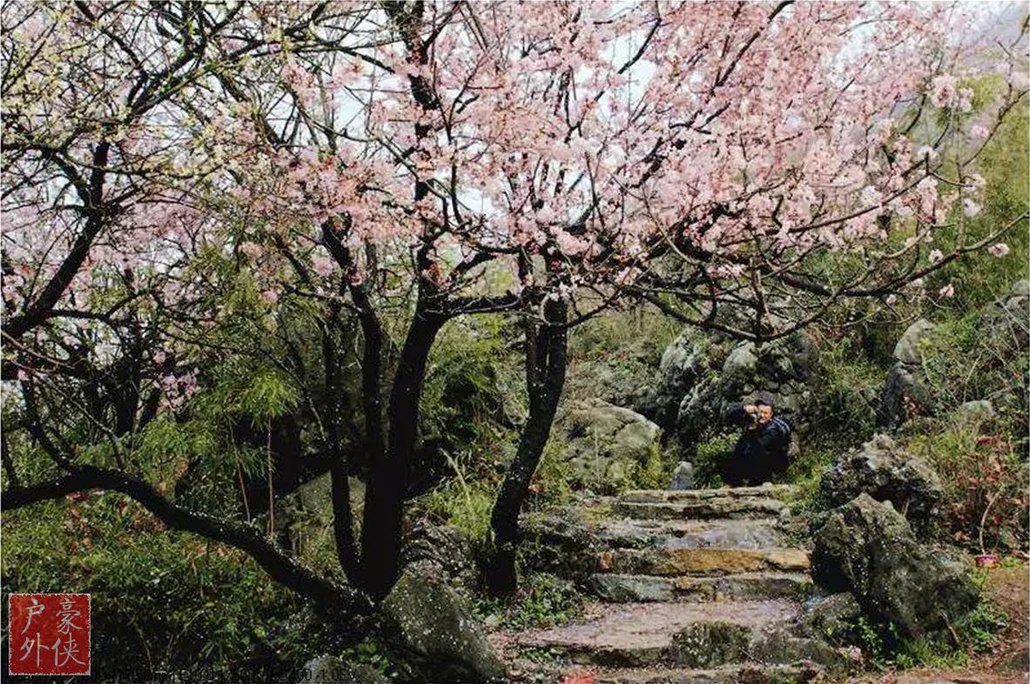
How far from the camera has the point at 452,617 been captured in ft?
16.0

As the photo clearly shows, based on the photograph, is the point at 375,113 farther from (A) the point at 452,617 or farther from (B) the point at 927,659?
(B) the point at 927,659

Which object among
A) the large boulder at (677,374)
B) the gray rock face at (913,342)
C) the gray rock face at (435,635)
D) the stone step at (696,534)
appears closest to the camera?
the gray rock face at (435,635)

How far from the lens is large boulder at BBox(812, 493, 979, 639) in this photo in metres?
5.35

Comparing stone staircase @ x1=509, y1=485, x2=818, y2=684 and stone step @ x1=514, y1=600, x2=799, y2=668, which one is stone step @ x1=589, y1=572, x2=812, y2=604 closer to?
stone staircase @ x1=509, y1=485, x2=818, y2=684

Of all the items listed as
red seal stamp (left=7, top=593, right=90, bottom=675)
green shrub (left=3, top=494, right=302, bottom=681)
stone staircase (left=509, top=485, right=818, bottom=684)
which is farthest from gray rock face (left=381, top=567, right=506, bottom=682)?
red seal stamp (left=7, top=593, right=90, bottom=675)

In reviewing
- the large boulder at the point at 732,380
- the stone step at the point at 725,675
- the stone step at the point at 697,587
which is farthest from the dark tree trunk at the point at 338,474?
the large boulder at the point at 732,380

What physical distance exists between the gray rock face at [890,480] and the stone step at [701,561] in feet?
2.59

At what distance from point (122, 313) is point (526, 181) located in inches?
113

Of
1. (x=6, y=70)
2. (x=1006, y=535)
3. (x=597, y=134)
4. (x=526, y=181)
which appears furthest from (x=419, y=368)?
(x=1006, y=535)

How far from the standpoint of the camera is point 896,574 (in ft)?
18.0

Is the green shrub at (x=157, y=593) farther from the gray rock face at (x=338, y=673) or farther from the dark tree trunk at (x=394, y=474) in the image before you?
the dark tree trunk at (x=394, y=474)

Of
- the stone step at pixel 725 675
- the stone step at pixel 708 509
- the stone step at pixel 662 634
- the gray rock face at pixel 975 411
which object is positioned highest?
the gray rock face at pixel 975 411

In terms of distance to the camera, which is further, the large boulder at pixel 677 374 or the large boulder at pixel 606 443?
the large boulder at pixel 677 374

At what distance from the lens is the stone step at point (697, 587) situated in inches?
263
